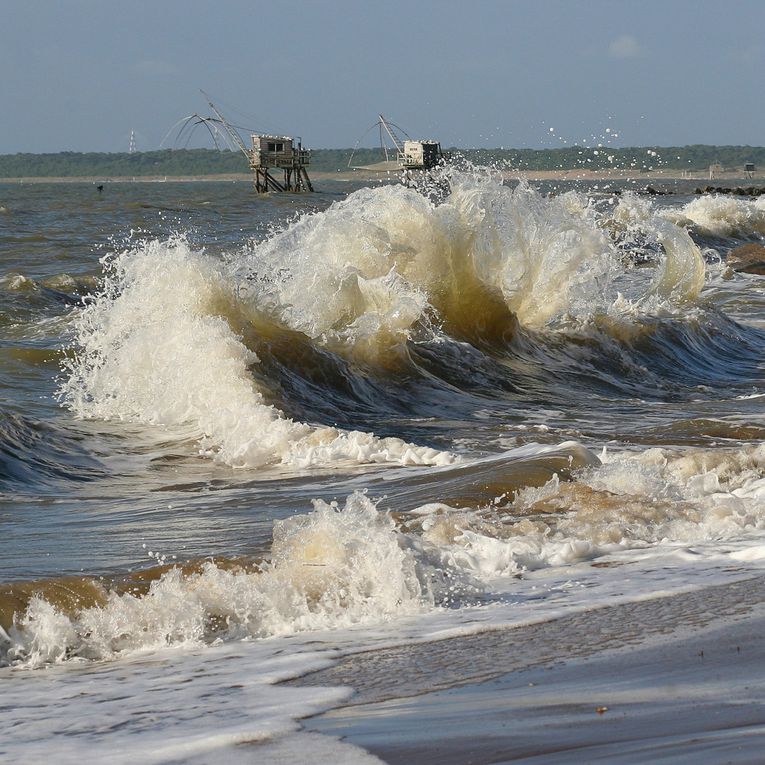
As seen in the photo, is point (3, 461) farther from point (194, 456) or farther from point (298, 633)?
point (298, 633)

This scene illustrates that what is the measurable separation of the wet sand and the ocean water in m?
0.16

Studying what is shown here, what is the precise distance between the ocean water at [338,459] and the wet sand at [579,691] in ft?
0.53

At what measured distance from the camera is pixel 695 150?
627ft

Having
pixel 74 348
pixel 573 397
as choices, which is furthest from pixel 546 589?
pixel 74 348

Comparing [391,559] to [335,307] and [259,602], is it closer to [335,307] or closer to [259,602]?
[259,602]

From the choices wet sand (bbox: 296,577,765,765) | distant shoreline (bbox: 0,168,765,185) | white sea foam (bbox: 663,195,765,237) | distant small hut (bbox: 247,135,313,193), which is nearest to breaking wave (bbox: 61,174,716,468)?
wet sand (bbox: 296,577,765,765)

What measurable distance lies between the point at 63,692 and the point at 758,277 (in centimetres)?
2106

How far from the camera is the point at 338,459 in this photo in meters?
8.48

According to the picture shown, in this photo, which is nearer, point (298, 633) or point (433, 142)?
point (298, 633)

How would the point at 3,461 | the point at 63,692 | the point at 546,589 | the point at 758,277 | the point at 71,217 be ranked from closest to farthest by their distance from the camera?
the point at 63,692
the point at 546,589
the point at 3,461
the point at 758,277
the point at 71,217

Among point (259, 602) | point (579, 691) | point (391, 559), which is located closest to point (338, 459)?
point (391, 559)

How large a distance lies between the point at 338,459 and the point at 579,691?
4982mm

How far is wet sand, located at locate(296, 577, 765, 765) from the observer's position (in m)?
3.09

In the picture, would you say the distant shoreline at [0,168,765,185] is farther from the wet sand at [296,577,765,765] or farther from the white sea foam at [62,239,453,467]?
the wet sand at [296,577,765,765]
